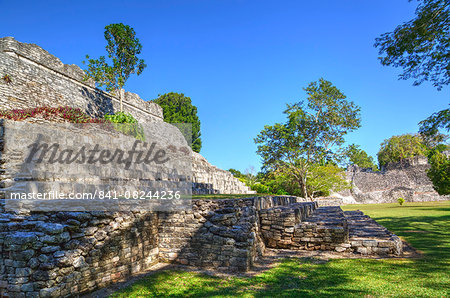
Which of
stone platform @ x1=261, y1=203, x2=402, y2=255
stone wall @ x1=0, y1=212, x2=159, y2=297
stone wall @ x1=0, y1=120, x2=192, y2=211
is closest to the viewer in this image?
stone wall @ x1=0, y1=212, x2=159, y2=297

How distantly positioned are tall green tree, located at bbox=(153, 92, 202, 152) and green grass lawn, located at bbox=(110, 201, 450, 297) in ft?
105

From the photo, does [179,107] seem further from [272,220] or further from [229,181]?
[272,220]

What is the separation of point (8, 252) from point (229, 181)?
462 inches

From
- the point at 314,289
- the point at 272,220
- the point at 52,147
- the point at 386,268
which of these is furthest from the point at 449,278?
the point at 52,147

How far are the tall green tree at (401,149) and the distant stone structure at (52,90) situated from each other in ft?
143

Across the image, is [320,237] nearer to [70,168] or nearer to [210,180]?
[70,168]

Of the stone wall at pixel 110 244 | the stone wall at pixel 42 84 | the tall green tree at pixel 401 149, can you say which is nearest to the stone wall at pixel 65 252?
the stone wall at pixel 110 244

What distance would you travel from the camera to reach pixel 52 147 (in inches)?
248

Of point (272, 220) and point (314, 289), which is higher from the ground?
point (272, 220)

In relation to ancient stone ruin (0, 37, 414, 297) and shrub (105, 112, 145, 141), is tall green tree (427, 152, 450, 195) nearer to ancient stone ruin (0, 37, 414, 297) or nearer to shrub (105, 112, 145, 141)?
ancient stone ruin (0, 37, 414, 297)

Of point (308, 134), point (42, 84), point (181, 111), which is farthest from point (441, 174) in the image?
point (181, 111)

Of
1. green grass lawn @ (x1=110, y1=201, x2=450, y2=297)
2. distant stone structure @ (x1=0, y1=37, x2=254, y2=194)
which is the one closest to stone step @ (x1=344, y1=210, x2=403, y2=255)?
green grass lawn @ (x1=110, y1=201, x2=450, y2=297)

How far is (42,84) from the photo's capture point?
11828 mm

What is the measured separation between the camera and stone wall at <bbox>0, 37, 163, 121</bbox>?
10.3m
